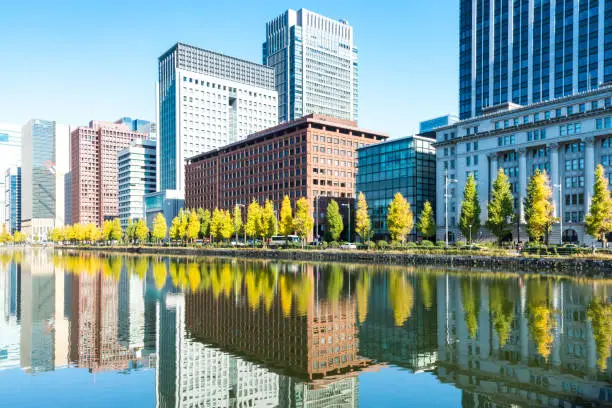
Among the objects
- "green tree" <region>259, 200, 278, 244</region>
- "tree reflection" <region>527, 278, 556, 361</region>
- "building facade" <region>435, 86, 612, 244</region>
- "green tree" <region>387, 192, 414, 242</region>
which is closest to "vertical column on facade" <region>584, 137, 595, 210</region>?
"building facade" <region>435, 86, 612, 244</region>

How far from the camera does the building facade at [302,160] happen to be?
142 metres

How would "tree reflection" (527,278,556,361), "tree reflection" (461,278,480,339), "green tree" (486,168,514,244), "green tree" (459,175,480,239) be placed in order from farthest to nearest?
"green tree" (459,175,480,239) → "green tree" (486,168,514,244) → "tree reflection" (461,278,480,339) → "tree reflection" (527,278,556,361)

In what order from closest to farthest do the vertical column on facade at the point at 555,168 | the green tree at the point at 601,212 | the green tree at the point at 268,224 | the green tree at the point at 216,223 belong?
the green tree at the point at 601,212 → the vertical column on facade at the point at 555,168 → the green tree at the point at 268,224 → the green tree at the point at 216,223

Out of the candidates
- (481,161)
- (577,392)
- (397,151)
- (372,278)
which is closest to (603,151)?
(481,161)

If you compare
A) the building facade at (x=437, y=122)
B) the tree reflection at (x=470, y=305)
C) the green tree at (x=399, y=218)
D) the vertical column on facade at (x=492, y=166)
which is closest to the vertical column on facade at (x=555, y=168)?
the vertical column on facade at (x=492, y=166)

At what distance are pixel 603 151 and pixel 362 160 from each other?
57.8m

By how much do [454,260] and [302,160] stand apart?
252 feet

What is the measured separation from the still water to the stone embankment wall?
721 inches

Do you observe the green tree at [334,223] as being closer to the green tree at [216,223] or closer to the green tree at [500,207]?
the green tree at [216,223]

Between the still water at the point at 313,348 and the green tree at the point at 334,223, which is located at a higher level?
the green tree at the point at 334,223

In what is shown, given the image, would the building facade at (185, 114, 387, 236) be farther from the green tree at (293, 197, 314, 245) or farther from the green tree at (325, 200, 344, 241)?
the green tree at (293, 197, 314, 245)

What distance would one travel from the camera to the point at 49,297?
46.7m

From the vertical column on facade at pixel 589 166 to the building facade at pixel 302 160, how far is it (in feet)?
227

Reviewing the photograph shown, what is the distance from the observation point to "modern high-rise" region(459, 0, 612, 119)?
11450cm
